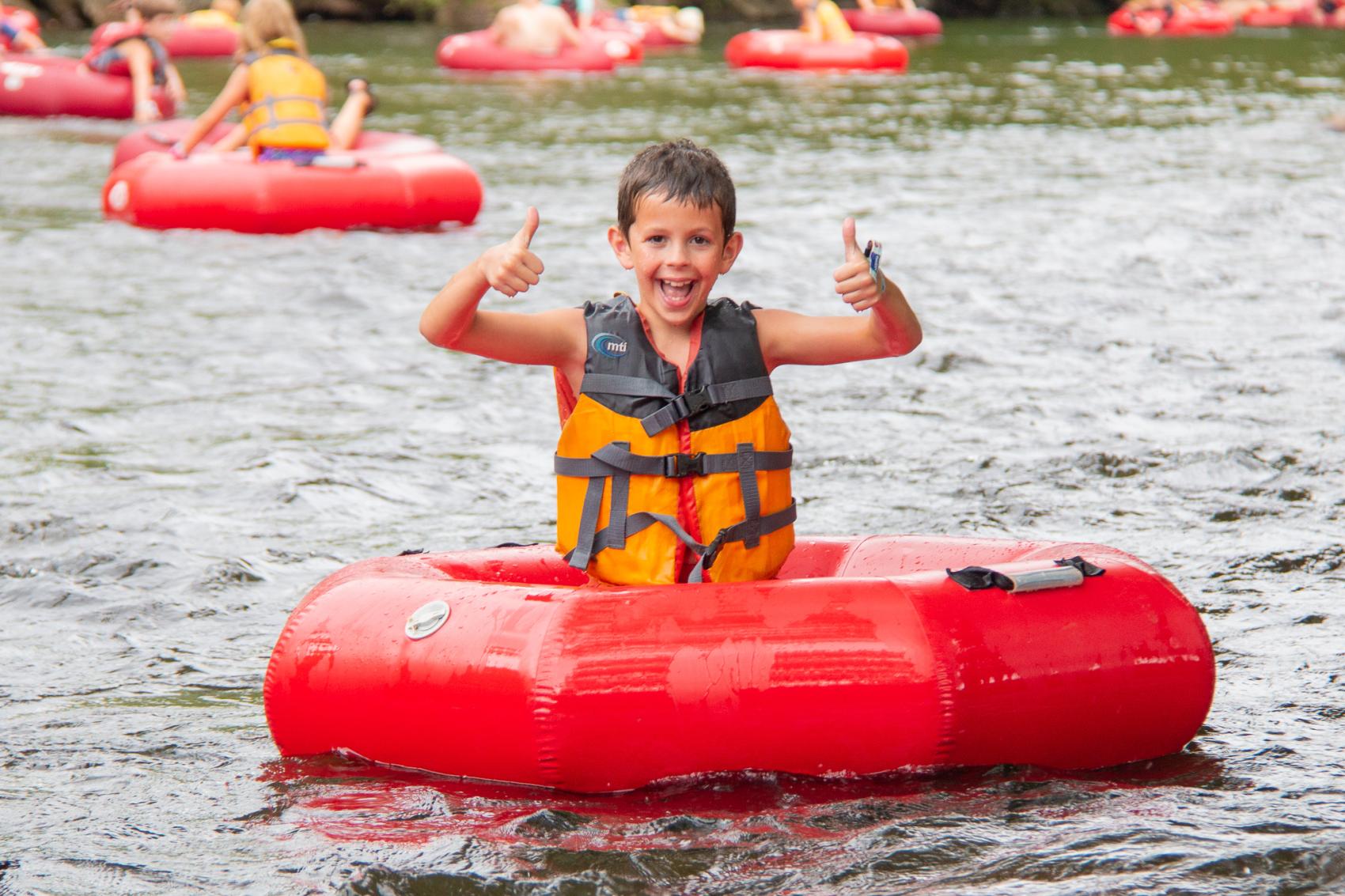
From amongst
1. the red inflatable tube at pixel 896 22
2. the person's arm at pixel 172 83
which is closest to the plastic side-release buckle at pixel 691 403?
the person's arm at pixel 172 83

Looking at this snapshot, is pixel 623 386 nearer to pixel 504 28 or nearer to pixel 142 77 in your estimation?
pixel 142 77

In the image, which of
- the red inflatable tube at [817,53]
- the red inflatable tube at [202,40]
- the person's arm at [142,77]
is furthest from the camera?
the red inflatable tube at [202,40]

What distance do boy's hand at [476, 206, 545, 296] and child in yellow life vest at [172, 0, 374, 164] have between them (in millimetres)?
6901

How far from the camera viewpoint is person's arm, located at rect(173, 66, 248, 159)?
970 centimetres

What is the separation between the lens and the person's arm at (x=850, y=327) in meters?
3.32

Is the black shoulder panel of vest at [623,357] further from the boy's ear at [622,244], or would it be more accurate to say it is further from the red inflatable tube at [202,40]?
the red inflatable tube at [202,40]

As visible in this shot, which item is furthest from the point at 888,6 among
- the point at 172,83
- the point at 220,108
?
the point at 220,108

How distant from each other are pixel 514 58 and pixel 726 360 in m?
17.2

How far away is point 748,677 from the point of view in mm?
3201

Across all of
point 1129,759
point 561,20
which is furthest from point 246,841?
point 561,20

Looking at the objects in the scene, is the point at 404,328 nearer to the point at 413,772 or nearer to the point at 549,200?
the point at 549,200

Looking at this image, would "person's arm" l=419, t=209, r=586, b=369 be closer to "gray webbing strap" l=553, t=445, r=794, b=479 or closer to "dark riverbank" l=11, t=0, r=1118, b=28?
"gray webbing strap" l=553, t=445, r=794, b=479

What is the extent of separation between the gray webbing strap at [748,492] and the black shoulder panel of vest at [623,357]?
0.63 ft

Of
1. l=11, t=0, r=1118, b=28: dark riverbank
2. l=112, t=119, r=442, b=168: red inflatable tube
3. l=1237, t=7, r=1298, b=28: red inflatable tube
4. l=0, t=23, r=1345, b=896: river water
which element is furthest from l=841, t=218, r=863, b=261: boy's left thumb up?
l=1237, t=7, r=1298, b=28: red inflatable tube
